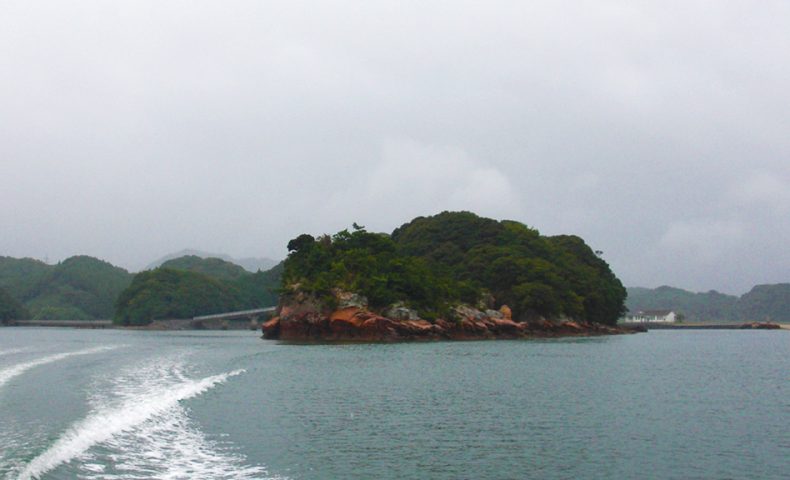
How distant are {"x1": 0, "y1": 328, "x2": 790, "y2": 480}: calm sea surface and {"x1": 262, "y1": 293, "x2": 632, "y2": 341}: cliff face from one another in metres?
35.7

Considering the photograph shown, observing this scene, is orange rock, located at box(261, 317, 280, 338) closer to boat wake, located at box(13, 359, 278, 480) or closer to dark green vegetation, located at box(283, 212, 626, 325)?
dark green vegetation, located at box(283, 212, 626, 325)

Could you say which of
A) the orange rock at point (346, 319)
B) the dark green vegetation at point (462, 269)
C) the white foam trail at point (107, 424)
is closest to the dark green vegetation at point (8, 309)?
the dark green vegetation at point (462, 269)

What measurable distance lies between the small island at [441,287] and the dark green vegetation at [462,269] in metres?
0.15

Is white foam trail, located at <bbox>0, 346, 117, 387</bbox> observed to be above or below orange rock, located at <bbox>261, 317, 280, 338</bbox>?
below

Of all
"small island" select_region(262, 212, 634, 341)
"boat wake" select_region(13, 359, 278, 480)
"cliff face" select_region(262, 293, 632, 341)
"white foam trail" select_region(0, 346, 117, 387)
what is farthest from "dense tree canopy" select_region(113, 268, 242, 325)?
"boat wake" select_region(13, 359, 278, 480)

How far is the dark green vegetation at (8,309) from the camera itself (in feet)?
609

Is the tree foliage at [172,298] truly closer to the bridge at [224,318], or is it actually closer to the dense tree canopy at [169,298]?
the dense tree canopy at [169,298]

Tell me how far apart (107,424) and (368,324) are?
183 ft

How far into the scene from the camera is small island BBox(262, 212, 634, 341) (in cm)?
8012

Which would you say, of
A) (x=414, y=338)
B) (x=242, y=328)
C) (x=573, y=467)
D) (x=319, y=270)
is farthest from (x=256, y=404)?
(x=242, y=328)

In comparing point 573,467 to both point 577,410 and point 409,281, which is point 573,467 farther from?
point 409,281

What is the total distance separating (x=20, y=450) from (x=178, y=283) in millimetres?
160187

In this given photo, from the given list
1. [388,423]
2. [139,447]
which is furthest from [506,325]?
[139,447]

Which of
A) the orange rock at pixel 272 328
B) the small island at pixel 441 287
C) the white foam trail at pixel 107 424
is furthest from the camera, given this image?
the orange rock at pixel 272 328
